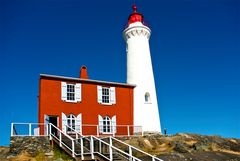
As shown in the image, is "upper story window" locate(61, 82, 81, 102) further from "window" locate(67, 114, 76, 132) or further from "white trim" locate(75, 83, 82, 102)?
"window" locate(67, 114, 76, 132)

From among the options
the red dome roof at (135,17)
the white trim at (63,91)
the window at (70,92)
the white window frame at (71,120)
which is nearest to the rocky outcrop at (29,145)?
the white window frame at (71,120)

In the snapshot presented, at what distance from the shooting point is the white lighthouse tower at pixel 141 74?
1096 inches

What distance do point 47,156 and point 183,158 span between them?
838cm

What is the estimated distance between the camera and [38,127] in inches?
832

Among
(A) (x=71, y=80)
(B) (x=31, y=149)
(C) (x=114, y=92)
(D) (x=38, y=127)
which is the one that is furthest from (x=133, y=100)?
(B) (x=31, y=149)

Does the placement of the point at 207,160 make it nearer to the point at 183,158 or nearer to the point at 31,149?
the point at 183,158

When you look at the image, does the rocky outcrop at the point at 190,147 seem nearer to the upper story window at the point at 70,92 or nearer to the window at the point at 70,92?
the upper story window at the point at 70,92

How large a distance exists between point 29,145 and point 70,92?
21.1 feet

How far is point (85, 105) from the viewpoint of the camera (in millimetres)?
24719

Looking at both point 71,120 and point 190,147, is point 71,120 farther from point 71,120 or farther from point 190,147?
point 190,147

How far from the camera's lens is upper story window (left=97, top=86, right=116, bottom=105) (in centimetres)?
2561

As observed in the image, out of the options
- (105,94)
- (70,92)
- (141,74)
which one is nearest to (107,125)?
(105,94)

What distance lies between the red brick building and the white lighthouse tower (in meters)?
1.08

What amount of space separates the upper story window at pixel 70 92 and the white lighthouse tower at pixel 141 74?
19.6ft
